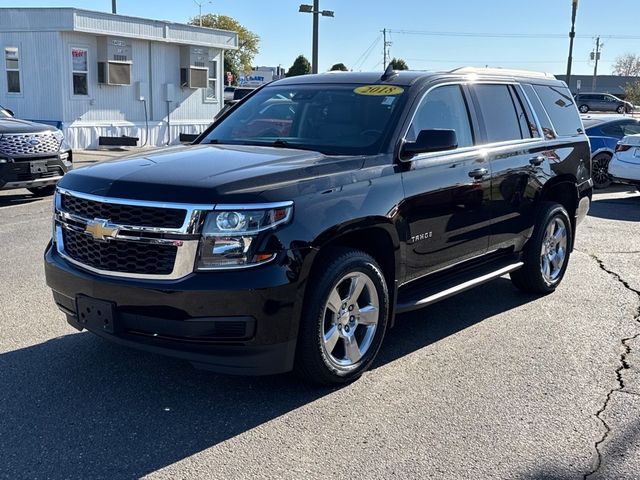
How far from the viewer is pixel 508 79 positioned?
611 centimetres

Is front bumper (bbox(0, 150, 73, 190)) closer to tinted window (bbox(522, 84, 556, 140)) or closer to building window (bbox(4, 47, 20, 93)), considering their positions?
tinted window (bbox(522, 84, 556, 140))

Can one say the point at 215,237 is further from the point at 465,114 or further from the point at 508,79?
the point at 508,79

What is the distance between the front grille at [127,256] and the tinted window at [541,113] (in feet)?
13.0

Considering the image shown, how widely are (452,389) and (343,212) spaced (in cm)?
132

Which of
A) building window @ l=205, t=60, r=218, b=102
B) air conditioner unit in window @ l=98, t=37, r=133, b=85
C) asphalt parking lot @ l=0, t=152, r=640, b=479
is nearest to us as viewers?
asphalt parking lot @ l=0, t=152, r=640, b=479

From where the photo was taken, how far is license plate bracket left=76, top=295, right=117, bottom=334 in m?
3.80

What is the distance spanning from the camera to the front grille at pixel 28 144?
34.7ft

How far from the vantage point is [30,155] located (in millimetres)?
10766

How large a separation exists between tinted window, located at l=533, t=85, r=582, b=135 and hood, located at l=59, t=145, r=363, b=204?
295cm

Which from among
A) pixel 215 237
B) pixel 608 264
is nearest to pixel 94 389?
pixel 215 237

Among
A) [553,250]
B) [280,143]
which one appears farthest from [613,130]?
[280,143]

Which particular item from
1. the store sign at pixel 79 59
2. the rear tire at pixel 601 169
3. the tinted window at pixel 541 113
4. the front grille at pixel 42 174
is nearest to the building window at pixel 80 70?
the store sign at pixel 79 59

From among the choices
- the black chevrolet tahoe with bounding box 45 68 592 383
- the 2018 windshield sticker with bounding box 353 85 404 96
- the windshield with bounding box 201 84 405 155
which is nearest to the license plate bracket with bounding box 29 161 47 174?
the black chevrolet tahoe with bounding box 45 68 592 383

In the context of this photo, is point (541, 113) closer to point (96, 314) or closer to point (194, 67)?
point (96, 314)
